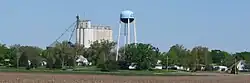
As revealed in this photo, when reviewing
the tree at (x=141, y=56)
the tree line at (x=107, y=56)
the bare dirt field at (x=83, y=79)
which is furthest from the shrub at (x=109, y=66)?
the bare dirt field at (x=83, y=79)

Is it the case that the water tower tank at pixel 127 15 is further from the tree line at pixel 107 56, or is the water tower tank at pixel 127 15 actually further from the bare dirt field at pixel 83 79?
the bare dirt field at pixel 83 79

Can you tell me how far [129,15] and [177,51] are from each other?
3504 centimetres

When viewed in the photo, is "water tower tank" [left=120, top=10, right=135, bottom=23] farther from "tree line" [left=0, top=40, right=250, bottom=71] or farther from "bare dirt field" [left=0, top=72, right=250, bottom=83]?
"bare dirt field" [left=0, top=72, right=250, bottom=83]

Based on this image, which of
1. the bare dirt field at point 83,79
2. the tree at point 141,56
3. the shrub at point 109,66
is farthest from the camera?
the tree at point 141,56

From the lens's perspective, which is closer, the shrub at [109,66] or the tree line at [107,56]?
the shrub at [109,66]

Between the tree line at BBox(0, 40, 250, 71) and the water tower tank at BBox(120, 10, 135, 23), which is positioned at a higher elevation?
the water tower tank at BBox(120, 10, 135, 23)

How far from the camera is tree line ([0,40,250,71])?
125875 mm

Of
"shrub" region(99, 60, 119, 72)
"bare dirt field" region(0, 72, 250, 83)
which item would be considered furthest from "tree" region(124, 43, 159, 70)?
"bare dirt field" region(0, 72, 250, 83)

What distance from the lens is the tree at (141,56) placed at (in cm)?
13612

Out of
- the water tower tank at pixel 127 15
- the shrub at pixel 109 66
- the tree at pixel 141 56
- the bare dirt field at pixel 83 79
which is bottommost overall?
the bare dirt field at pixel 83 79

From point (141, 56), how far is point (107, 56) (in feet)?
66.9

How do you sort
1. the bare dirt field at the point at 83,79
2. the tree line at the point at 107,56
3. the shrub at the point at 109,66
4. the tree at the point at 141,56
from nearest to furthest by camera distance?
the bare dirt field at the point at 83,79, the shrub at the point at 109,66, the tree line at the point at 107,56, the tree at the point at 141,56

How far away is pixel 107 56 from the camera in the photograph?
6102 inches

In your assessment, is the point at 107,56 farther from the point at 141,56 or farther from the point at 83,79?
the point at 83,79
